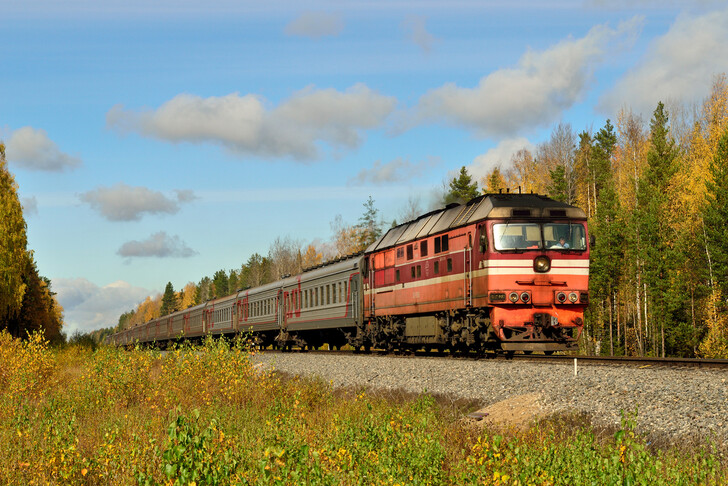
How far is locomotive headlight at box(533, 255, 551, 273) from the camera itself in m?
17.5

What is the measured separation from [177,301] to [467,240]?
18318 cm

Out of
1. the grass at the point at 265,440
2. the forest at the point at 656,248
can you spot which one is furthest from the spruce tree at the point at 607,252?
the grass at the point at 265,440

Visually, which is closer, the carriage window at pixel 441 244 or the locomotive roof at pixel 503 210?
the locomotive roof at pixel 503 210

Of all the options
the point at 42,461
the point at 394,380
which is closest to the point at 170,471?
the point at 42,461

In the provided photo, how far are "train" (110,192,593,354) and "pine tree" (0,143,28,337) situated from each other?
16388 millimetres

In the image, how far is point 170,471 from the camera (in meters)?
5.07

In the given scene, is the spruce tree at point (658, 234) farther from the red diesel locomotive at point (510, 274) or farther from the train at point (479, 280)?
the red diesel locomotive at point (510, 274)

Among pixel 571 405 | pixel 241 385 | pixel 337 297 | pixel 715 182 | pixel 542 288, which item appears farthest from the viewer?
pixel 715 182

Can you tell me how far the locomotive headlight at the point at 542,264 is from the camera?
1747 centimetres

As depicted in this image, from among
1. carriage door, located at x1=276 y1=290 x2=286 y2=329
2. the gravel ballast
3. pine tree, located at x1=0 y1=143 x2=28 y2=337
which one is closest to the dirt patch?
the gravel ballast

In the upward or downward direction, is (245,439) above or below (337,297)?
below

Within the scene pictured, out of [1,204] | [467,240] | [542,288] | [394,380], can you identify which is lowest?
[394,380]

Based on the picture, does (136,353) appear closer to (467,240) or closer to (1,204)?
(467,240)

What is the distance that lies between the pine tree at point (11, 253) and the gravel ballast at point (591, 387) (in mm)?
21083
